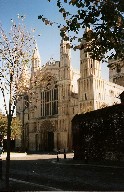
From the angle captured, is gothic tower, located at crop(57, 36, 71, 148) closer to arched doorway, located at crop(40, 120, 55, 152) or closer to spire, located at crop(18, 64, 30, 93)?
arched doorway, located at crop(40, 120, 55, 152)

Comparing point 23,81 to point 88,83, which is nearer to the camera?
point 23,81

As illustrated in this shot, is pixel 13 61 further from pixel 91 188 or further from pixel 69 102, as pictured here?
pixel 69 102

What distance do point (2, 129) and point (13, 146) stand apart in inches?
1054

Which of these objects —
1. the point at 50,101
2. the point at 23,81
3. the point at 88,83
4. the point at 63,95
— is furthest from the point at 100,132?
the point at 50,101

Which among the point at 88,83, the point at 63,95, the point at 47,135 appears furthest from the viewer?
the point at 47,135

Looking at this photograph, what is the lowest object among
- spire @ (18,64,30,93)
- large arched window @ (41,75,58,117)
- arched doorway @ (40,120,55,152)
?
arched doorway @ (40,120,55,152)

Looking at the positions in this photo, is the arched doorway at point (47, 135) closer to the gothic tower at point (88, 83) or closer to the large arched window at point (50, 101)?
the large arched window at point (50, 101)

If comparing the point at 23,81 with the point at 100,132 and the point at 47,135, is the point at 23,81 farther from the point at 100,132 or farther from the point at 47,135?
the point at 47,135

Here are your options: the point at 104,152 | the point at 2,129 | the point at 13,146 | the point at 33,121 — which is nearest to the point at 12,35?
the point at 104,152

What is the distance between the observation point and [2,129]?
155 ft

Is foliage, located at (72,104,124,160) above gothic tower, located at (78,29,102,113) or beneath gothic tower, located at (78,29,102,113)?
beneath

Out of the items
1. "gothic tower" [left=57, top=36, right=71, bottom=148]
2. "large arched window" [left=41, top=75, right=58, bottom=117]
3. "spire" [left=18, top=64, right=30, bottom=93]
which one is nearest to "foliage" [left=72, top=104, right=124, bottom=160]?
"spire" [left=18, top=64, right=30, bottom=93]

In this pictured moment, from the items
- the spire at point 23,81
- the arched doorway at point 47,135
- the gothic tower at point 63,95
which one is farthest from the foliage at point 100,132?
the arched doorway at point 47,135

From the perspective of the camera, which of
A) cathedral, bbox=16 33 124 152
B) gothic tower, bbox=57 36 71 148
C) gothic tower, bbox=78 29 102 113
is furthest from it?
gothic tower, bbox=57 36 71 148
